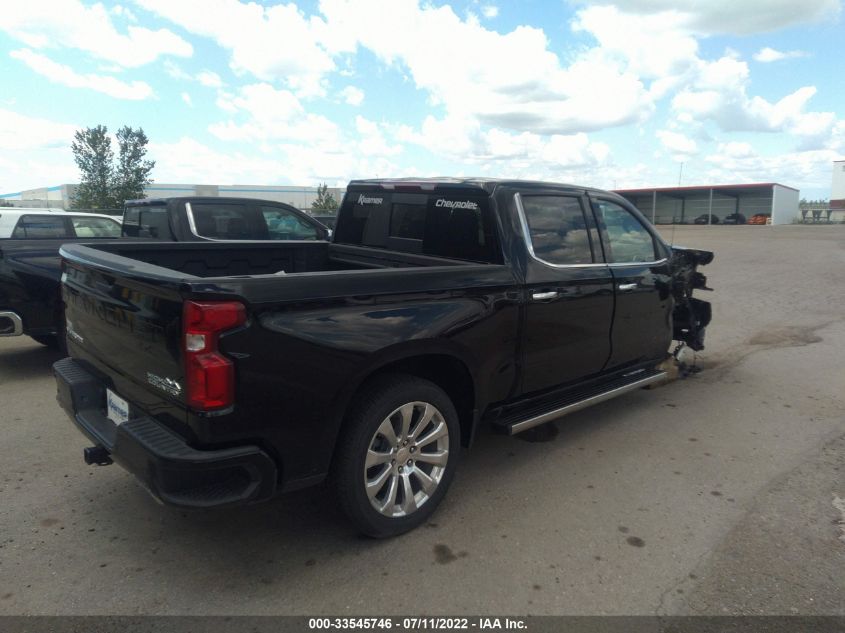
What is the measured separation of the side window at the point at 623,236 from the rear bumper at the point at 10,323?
16.8 feet

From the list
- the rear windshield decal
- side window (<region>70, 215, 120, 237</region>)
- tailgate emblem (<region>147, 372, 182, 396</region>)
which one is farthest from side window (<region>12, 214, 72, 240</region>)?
tailgate emblem (<region>147, 372, 182, 396</region>)

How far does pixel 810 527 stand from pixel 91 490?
4080 millimetres

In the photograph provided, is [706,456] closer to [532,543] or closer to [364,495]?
[532,543]

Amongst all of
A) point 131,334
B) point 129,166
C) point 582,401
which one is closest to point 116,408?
point 131,334

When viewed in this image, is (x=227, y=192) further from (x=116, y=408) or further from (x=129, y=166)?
(x=116, y=408)

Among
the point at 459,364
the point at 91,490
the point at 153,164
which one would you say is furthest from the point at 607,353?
the point at 153,164

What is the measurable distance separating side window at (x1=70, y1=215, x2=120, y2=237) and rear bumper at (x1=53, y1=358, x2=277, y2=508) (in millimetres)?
7911

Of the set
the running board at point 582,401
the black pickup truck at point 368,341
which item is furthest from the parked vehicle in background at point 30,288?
the running board at point 582,401

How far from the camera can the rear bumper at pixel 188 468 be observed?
8.23 feet

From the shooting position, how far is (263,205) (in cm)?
842

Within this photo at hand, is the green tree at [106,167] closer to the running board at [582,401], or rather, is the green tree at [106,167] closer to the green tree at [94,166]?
the green tree at [94,166]

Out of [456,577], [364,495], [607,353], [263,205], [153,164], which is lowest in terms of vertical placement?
[456,577]

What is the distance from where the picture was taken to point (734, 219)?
58.6m

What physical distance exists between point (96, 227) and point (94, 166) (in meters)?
36.2
